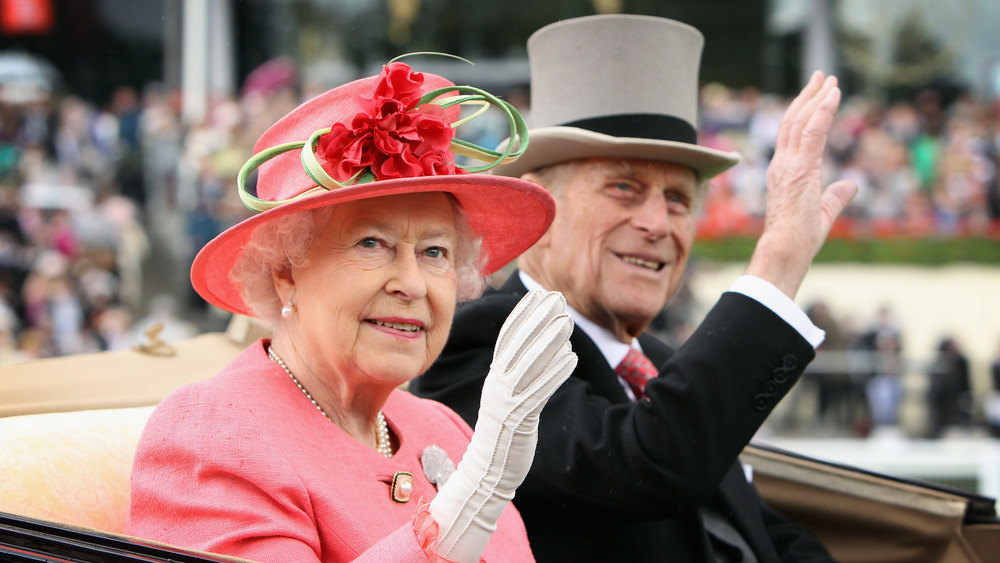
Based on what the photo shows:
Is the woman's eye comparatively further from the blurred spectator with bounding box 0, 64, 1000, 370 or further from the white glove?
the blurred spectator with bounding box 0, 64, 1000, 370

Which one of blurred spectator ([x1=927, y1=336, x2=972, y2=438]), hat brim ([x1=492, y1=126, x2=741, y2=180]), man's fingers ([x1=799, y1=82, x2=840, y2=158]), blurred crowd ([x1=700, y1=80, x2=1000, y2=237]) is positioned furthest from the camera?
blurred crowd ([x1=700, y1=80, x2=1000, y2=237])

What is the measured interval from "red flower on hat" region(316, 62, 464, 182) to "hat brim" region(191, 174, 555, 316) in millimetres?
48

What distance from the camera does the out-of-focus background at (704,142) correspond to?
35.0 feet

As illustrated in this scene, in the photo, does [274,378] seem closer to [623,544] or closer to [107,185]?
[623,544]

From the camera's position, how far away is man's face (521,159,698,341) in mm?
→ 2629

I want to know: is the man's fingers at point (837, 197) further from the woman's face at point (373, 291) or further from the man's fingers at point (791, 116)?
the woman's face at point (373, 291)

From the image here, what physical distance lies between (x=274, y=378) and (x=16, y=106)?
1385 cm

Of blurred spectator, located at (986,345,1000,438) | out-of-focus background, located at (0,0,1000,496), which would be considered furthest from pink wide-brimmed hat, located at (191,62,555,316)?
blurred spectator, located at (986,345,1000,438)

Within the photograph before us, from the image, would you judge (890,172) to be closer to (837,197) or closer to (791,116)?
(837,197)

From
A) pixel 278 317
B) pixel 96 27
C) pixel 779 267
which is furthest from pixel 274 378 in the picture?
pixel 96 27

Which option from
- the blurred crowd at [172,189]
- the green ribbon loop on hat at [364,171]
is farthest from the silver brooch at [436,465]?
the blurred crowd at [172,189]

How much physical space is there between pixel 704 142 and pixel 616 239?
13.2 meters

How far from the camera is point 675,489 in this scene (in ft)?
6.94

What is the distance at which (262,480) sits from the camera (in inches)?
64.0
